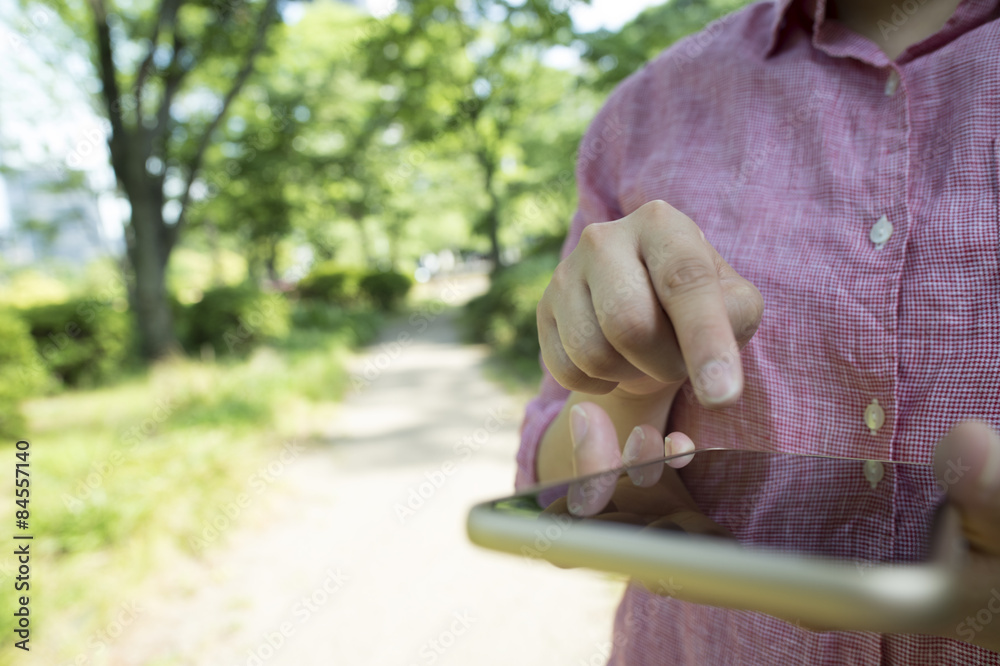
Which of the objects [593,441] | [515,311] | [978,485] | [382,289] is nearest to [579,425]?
[593,441]

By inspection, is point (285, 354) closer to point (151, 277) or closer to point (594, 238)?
point (151, 277)

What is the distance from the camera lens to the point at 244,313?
35.3 feet

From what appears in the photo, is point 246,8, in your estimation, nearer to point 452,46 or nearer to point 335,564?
point 452,46

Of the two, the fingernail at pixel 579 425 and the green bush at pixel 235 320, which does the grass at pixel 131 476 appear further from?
the fingernail at pixel 579 425

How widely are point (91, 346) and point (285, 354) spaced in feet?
10.1

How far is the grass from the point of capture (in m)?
3.07

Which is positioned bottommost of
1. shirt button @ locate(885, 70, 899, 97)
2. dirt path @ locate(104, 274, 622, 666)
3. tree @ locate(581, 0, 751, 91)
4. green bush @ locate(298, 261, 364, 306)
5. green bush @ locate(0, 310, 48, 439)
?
dirt path @ locate(104, 274, 622, 666)

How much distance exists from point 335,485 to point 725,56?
4.87 m

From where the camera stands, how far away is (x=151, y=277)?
29.8 feet

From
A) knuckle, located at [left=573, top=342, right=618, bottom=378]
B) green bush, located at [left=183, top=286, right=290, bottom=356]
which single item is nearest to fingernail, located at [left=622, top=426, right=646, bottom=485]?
knuckle, located at [left=573, top=342, right=618, bottom=378]

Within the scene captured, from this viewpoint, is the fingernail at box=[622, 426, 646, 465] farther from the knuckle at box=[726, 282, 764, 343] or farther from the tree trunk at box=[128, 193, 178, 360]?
the tree trunk at box=[128, 193, 178, 360]

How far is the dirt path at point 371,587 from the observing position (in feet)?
10.2

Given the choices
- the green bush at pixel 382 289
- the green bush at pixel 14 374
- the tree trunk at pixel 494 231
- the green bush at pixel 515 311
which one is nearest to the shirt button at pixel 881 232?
the green bush at pixel 515 311

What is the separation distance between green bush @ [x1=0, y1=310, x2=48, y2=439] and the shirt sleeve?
22.6ft
